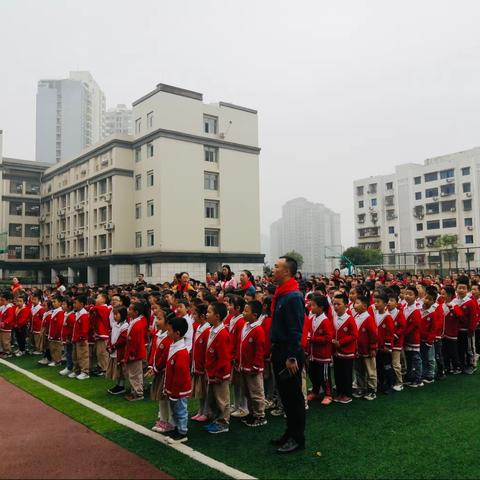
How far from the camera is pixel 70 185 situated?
1540 inches

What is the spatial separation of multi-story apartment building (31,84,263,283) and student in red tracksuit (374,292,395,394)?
23.6 metres

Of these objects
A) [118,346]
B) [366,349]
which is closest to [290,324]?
[366,349]

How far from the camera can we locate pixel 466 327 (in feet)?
26.5

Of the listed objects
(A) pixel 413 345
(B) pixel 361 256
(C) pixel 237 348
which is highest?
(B) pixel 361 256

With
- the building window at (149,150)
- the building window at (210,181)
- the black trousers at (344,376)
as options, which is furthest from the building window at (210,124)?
the black trousers at (344,376)

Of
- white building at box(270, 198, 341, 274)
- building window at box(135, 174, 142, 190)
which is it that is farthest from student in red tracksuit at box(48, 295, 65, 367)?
white building at box(270, 198, 341, 274)

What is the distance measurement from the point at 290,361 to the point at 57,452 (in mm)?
2634

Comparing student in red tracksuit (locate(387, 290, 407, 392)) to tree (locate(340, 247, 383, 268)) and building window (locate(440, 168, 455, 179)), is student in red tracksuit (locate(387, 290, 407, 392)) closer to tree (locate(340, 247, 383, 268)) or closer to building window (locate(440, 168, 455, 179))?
tree (locate(340, 247, 383, 268))

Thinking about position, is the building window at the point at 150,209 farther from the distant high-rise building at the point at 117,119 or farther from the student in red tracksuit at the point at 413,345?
the distant high-rise building at the point at 117,119

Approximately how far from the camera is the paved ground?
4.28 metres

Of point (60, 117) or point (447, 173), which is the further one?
point (60, 117)

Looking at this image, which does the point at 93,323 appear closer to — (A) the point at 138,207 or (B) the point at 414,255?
(B) the point at 414,255

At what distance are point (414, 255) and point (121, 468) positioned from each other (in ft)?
77.4

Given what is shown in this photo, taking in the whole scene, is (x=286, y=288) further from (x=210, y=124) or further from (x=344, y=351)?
(x=210, y=124)
